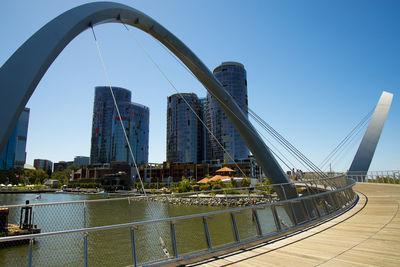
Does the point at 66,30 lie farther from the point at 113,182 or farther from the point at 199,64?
the point at 113,182

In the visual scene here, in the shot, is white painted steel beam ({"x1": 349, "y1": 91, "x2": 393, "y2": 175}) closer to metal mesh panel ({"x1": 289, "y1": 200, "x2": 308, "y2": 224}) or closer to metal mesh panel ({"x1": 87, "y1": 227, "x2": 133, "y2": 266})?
metal mesh panel ({"x1": 289, "y1": 200, "x2": 308, "y2": 224})

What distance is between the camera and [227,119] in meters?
106

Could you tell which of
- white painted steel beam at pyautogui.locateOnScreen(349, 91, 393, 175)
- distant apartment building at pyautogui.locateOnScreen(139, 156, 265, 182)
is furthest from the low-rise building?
white painted steel beam at pyautogui.locateOnScreen(349, 91, 393, 175)

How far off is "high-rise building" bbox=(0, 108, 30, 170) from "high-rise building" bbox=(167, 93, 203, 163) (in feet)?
239

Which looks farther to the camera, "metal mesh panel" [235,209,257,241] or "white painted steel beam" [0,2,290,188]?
"metal mesh panel" [235,209,257,241]

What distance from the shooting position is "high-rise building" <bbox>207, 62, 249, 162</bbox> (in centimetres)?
10319

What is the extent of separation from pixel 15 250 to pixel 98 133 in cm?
13515

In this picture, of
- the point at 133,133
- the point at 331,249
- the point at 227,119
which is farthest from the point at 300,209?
the point at 133,133

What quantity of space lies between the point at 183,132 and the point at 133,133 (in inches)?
1450

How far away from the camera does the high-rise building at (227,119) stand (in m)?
103

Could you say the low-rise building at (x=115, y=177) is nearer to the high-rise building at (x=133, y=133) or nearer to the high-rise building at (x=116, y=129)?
the high-rise building at (x=133, y=133)

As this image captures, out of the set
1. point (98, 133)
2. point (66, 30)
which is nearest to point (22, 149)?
point (98, 133)

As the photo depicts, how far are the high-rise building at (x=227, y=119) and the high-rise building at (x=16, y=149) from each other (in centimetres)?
9420

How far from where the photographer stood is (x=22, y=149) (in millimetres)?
134500
